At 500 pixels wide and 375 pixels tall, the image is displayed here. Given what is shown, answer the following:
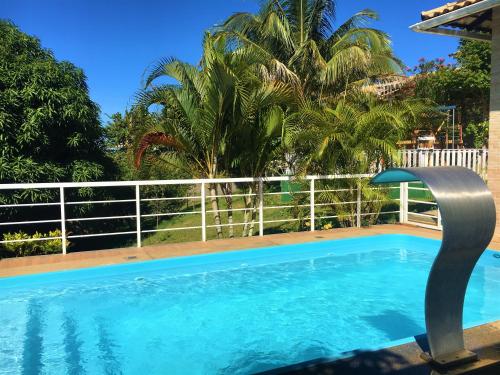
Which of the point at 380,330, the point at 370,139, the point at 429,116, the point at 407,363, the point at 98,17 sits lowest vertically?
the point at 380,330

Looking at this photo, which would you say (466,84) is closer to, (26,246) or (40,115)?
(40,115)

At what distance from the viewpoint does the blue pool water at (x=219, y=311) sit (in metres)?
4.47

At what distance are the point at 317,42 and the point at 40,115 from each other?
788 centimetres

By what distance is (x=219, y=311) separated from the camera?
18.9 feet

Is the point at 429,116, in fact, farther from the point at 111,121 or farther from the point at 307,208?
the point at 111,121

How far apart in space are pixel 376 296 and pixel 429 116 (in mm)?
7014

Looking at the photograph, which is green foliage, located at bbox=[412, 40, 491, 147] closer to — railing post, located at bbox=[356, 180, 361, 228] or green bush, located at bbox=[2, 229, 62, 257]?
railing post, located at bbox=[356, 180, 361, 228]

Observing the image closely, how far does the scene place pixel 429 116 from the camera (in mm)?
11641

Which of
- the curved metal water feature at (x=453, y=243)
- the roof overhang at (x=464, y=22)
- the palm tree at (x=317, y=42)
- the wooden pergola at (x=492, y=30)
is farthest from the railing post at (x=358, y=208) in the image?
the curved metal water feature at (x=453, y=243)

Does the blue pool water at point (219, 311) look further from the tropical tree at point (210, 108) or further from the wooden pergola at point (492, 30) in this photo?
the tropical tree at point (210, 108)

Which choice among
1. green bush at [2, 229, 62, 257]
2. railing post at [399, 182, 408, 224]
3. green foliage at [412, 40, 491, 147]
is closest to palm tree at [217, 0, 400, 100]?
railing post at [399, 182, 408, 224]

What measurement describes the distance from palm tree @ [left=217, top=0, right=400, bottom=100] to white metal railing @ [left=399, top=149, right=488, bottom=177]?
2.57 m

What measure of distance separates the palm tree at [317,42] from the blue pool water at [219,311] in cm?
504

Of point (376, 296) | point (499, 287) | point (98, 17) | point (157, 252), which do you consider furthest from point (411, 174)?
point (98, 17)
